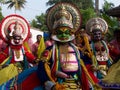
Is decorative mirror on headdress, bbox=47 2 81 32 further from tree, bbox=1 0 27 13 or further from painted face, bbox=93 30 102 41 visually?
tree, bbox=1 0 27 13

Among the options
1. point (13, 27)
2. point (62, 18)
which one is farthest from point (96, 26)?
point (62, 18)

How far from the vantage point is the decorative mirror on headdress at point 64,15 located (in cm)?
799

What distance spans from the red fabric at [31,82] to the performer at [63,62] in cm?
17

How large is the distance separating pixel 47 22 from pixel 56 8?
0.88 feet

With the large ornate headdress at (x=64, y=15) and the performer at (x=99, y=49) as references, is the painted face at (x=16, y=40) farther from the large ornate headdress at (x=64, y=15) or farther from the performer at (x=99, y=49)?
the large ornate headdress at (x=64, y=15)

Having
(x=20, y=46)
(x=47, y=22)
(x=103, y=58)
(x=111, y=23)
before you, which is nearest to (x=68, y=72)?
(x=47, y=22)

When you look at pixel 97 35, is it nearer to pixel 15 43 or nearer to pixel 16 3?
pixel 15 43

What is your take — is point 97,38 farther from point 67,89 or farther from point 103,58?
point 67,89

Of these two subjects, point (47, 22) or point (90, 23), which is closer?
point (47, 22)

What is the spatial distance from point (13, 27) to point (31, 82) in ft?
10.8

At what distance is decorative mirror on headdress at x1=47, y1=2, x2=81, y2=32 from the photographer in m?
7.99

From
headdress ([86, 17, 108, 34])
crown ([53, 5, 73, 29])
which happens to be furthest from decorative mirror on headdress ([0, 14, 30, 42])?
crown ([53, 5, 73, 29])

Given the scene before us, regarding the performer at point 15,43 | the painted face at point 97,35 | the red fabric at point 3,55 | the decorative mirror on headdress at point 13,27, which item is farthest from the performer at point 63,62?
the decorative mirror on headdress at point 13,27

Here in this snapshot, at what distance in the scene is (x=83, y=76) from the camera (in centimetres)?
777
